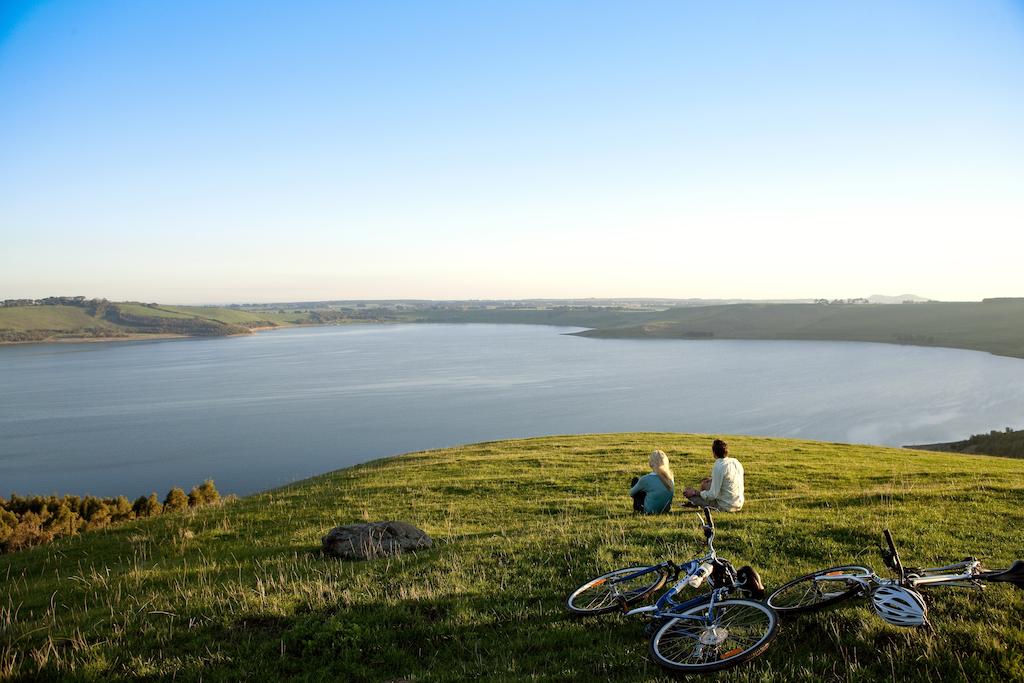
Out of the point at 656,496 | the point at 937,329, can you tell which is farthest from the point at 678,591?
the point at 937,329

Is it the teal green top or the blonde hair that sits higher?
the blonde hair

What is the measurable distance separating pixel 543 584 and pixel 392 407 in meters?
70.6

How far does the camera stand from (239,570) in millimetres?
10875

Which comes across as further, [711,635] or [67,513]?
[67,513]

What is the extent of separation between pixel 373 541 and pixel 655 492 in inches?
255

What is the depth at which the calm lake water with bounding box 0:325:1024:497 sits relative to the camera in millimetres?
53500

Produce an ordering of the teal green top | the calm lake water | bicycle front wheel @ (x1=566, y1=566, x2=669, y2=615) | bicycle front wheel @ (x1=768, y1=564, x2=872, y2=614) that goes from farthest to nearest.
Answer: the calm lake water
the teal green top
bicycle front wheel @ (x1=566, y1=566, x2=669, y2=615)
bicycle front wheel @ (x1=768, y1=564, x2=872, y2=614)

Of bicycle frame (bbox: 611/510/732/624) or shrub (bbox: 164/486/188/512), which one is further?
shrub (bbox: 164/486/188/512)

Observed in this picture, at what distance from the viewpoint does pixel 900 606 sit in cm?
556

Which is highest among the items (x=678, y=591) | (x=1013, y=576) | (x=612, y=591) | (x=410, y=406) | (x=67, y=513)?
(x=1013, y=576)

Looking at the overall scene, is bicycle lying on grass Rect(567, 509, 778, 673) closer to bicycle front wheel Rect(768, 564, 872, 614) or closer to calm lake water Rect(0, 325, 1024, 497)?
bicycle front wheel Rect(768, 564, 872, 614)

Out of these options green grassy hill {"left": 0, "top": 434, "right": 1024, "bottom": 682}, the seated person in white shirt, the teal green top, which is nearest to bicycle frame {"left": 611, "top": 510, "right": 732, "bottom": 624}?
green grassy hill {"left": 0, "top": 434, "right": 1024, "bottom": 682}

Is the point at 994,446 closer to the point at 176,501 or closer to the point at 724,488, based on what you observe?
the point at 724,488

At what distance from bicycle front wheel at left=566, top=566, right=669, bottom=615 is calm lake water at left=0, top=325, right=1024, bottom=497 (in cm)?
4323
